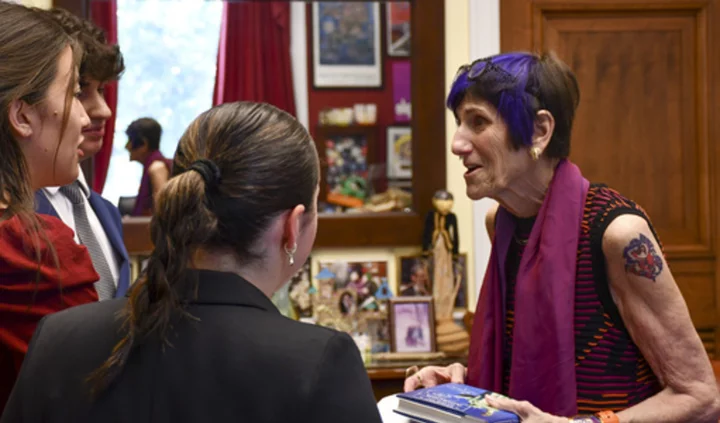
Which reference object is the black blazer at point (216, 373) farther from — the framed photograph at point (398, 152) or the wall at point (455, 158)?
the framed photograph at point (398, 152)

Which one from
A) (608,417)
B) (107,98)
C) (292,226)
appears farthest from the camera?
(107,98)

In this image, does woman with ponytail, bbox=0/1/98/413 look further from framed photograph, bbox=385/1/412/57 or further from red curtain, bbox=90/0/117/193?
framed photograph, bbox=385/1/412/57

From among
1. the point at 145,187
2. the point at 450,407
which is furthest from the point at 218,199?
the point at 145,187

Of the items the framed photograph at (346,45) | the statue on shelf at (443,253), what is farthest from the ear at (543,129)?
the framed photograph at (346,45)

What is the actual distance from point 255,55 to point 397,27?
1146 millimetres

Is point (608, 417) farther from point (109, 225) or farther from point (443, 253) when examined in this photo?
point (443, 253)

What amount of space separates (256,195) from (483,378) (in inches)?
43.7

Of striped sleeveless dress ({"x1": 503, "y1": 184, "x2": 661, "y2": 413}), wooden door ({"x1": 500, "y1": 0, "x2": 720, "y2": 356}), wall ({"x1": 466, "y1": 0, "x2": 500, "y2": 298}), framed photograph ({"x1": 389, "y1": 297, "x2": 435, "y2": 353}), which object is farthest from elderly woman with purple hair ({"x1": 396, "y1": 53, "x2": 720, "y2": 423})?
wooden door ({"x1": 500, "y1": 0, "x2": 720, "y2": 356})

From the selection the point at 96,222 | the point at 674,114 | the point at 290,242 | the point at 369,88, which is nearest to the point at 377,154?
the point at 369,88

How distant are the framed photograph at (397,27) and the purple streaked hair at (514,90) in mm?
4749

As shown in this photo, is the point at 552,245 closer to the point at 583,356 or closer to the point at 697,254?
the point at 583,356

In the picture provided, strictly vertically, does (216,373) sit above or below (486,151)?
below

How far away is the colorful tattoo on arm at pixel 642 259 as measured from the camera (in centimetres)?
167

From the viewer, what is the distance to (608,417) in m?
1.68
